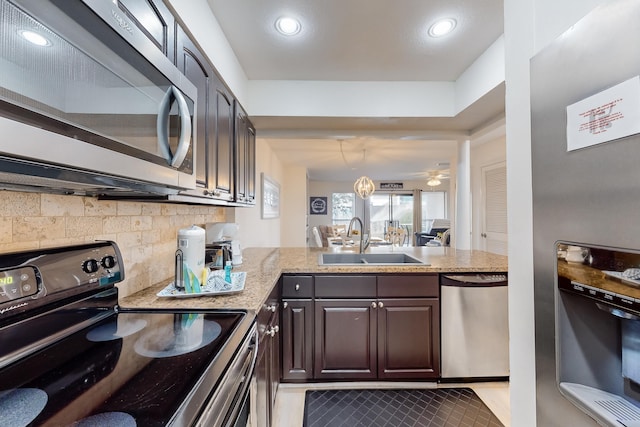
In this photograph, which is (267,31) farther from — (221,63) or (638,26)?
(638,26)

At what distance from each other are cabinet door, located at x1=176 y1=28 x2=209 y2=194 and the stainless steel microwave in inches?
20.2

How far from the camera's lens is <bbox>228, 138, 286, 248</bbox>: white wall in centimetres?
296

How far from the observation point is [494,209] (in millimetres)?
4250

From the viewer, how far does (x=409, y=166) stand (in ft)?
20.6

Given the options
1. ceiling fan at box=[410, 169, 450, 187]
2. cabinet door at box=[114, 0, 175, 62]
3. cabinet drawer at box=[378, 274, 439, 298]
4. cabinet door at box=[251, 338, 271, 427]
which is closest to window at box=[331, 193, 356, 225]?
ceiling fan at box=[410, 169, 450, 187]

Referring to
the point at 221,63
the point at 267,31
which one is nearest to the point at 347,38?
the point at 267,31

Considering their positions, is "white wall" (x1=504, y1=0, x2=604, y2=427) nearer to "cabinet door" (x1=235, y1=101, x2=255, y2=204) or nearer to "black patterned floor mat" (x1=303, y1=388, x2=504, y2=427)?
"black patterned floor mat" (x1=303, y1=388, x2=504, y2=427)

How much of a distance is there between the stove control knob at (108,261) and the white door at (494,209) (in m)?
4.48

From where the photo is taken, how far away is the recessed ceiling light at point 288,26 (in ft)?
5.41

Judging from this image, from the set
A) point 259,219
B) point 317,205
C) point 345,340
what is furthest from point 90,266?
point 317,205

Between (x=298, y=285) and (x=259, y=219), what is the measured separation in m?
2.06

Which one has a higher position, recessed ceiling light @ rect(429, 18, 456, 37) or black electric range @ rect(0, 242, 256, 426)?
recessed ceiling light @ rect(429, 18, 456, 37)

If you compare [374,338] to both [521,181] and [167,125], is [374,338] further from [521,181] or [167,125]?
[167,125]

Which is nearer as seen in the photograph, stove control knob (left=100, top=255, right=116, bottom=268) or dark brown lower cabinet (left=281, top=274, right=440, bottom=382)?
stove control knob (left=100, top=255, right=116, bottom=268)
